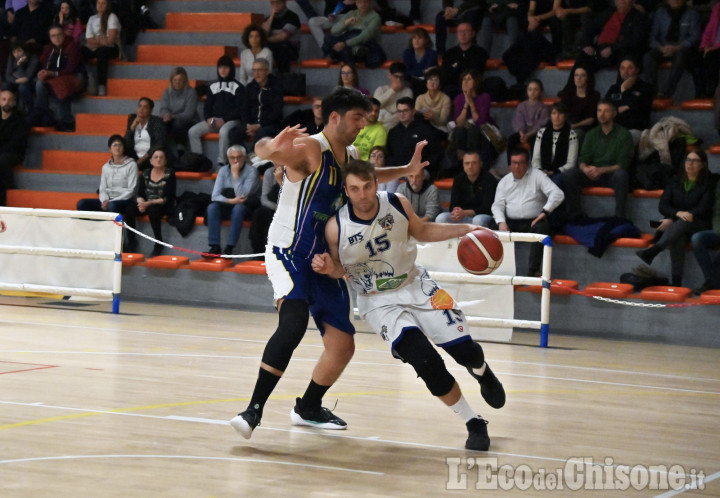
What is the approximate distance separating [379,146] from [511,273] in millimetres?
2904

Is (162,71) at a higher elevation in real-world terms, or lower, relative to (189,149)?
higher

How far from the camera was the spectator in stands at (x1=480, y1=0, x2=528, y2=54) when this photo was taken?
14617 mm

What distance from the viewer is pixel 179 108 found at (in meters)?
15.4

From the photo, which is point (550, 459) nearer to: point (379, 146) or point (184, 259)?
point (379, 146)

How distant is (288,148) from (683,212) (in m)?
7.12

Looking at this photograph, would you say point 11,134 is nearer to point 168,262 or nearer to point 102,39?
point 102,39

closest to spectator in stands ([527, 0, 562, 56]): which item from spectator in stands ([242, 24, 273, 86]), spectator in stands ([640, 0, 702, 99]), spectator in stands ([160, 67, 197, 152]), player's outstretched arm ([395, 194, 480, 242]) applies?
spectator in stands ([640, 0, 702, 99])

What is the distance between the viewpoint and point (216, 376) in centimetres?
764

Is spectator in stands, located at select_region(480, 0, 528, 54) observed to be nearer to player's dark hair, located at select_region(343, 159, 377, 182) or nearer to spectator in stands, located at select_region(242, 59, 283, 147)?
spectator in stands, located at select_region(242, 59, 283, 147)

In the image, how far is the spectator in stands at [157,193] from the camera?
13922 millimetres

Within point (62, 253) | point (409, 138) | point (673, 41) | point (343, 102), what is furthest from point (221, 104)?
point (343, 102)

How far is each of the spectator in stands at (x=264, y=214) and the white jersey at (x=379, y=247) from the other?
7489 mm

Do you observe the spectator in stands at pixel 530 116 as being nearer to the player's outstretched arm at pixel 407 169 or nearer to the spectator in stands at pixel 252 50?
A: the spectator in stands at pixel 252 50

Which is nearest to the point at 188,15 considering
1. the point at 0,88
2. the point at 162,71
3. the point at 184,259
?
the point at 162,71
